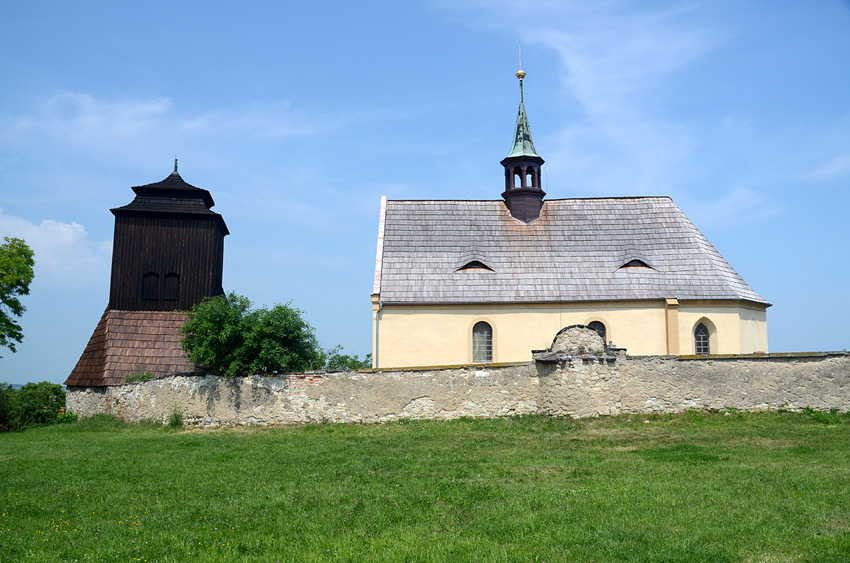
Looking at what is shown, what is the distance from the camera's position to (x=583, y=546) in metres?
7.13

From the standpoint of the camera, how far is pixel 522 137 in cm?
3145

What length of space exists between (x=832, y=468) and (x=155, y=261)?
28.5 metres

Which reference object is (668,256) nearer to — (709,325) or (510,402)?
(709,325)

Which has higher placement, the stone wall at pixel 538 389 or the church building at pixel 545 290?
the church building at pixel 545 290

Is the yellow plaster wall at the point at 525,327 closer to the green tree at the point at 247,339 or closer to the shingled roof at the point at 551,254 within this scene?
the shingled roof at the point at 551,254

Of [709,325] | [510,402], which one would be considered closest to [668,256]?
[709,325]

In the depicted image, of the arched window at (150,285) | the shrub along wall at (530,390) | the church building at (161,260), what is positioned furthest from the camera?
the arched window at (150,285)

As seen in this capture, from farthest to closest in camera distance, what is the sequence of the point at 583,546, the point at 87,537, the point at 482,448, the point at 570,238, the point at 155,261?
1. the point at 155,261
2. the point at 570,238
3. the point at 482,448
4. the point at 87,537
5. the point at 583,546

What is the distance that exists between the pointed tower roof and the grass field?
17329 mm

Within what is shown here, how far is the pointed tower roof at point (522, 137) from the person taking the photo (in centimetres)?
3083

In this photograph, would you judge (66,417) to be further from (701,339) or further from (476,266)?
(701,339)

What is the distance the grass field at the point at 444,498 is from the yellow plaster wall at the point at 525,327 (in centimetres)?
886

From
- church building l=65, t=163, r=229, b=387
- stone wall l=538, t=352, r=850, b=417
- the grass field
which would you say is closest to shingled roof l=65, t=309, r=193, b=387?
church building l=65, t=163, r=229, b=387

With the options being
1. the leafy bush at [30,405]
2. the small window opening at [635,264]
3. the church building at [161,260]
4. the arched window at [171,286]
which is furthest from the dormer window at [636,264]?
the leafy bush at [30,405]
